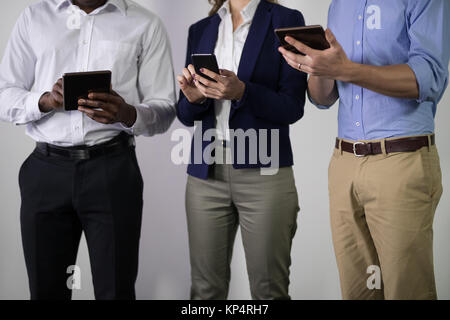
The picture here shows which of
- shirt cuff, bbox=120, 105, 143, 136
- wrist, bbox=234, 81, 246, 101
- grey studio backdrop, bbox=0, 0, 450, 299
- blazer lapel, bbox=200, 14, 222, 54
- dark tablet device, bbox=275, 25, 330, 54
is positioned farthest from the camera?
grey studio backdrop, bbox=0, 0, 450, 299

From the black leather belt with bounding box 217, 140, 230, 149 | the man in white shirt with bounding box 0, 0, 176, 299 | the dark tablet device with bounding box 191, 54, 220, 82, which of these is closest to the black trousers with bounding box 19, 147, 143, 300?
the man in white shirt with bounding box 0, 0, 176, 299

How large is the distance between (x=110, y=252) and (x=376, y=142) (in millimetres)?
1139

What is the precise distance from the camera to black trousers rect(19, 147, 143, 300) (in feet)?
7.01

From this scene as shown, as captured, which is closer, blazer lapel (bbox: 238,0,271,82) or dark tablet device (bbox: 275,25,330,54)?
dark tablet device (bbox: 275,25,330,54)

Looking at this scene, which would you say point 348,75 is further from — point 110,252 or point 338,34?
point 110,252

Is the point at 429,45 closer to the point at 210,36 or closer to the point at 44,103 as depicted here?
the point at 210,36

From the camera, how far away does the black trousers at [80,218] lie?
2.14 m

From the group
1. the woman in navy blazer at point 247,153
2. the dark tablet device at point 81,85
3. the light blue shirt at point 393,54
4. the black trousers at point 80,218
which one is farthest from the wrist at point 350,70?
the black trousers at point 80,218

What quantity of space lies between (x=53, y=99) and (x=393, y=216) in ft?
4.44

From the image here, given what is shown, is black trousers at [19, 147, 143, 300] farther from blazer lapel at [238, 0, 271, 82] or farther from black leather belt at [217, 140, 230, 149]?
blazer lapel at [238, 0, 271, 82]

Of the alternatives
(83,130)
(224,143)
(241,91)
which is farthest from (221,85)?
(83,130)

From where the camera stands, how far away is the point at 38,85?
88.6 inches

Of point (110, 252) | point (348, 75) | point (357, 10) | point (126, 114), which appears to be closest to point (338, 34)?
point (357, 10)

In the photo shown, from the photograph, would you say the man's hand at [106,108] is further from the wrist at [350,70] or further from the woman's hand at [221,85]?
the wrist at [350,70]
